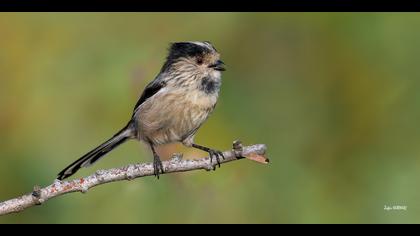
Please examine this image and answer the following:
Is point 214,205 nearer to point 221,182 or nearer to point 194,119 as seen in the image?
point 221,182

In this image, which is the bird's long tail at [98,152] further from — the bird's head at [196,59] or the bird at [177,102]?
the bird's head at [196,59]

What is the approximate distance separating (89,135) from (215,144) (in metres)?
1.35

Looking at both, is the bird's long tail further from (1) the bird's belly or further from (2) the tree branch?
(2) the tree branch

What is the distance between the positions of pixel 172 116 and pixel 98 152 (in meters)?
0.76

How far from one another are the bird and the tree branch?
0.95 meters

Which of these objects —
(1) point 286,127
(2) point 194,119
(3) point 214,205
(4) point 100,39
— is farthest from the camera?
(4) point 100,39

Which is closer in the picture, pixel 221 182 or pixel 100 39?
pixel 221 182

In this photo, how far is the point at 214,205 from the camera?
6.46m

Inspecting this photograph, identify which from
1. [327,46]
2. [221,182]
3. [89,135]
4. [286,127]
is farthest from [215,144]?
[327,46]

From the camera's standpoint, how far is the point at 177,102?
517 cm

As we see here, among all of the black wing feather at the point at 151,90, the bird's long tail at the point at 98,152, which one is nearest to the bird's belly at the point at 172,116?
the black wing feather at the point at 151,90

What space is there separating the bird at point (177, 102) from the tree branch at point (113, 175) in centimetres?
95

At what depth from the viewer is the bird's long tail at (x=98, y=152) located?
4.99 meters

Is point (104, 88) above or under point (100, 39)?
under
